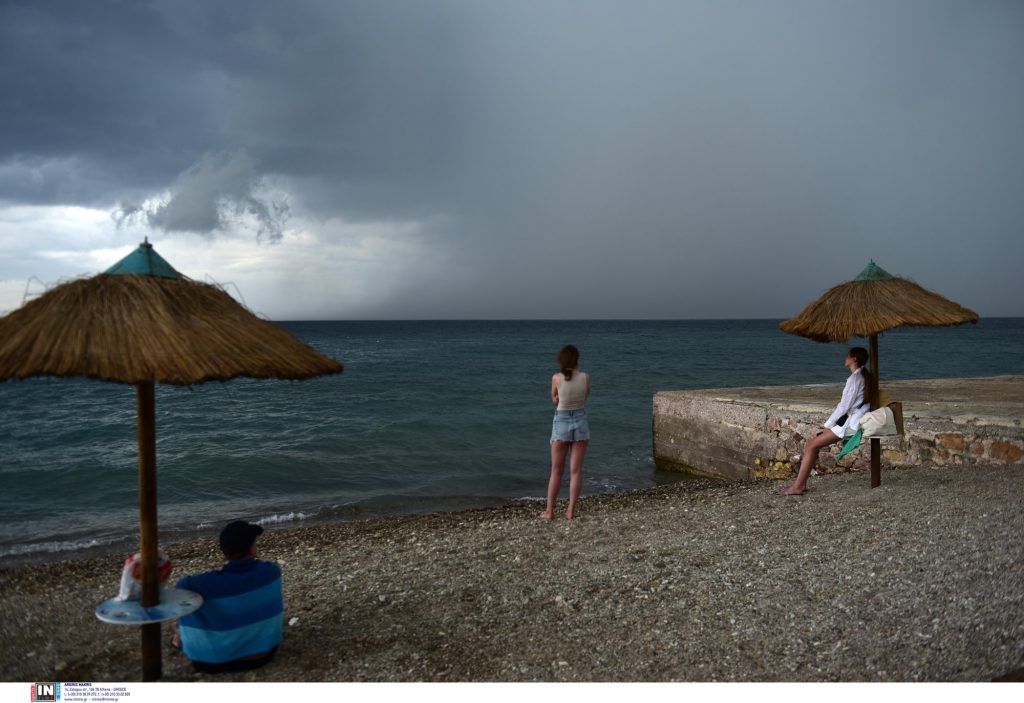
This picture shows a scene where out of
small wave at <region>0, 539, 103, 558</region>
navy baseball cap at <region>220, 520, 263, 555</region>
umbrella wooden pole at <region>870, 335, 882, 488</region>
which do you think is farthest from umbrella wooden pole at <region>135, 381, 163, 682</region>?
small wave at <region>0, 539, 103, 558</region>

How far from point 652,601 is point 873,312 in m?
4.08

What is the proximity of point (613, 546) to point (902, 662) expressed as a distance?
8.31ft

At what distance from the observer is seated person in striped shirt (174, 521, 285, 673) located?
3.60 metres

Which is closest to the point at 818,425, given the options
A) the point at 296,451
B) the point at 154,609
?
the point at 154,609

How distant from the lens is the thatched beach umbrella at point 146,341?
10.1ft

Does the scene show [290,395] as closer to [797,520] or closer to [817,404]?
[817,404]

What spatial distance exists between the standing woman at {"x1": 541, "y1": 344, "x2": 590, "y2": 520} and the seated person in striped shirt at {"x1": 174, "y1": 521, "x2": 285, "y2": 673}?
10.3 ft

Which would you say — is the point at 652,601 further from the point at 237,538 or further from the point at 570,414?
the point at 237,538

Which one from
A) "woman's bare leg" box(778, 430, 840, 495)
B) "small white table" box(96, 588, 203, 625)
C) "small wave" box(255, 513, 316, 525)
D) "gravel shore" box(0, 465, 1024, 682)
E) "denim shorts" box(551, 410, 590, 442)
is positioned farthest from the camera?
"small wave" box(255, 513, 316, 525)

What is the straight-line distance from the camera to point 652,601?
15.0 feet

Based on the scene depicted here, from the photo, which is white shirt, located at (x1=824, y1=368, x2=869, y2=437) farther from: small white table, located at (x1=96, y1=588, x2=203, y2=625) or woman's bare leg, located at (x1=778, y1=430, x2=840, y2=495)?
small white table, located at (x1=96, y1=588, x2=203, y2=625)

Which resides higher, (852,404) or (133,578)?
(852,404)

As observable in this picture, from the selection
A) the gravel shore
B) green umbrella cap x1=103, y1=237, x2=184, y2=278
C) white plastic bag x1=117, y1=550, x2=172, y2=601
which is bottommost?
the gravel shore

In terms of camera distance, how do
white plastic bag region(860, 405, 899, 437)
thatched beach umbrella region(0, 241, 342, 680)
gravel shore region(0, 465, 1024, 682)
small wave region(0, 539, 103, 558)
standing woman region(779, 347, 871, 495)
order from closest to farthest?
thatched beach umbrella region(0, 241, 342, 680) < gravel shore region(0, 465, 1024, 682) < white plastic bag region(860, 405, 899, 437) < standing woman region(779, 347, 871, 495) < small wave region(0, 539, 103, 558)
